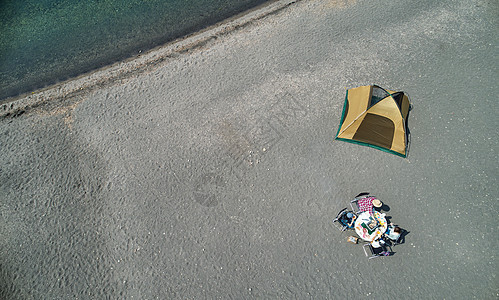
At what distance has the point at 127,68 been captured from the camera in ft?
44.8

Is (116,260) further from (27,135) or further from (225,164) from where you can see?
(27,135)

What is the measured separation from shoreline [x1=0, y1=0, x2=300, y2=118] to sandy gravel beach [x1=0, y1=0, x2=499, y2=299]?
4.4 inches

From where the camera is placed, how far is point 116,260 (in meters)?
9.26

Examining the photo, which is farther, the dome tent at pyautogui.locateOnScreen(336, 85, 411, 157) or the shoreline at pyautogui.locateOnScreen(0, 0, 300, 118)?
the shoreline at pyautogui.locateOnScreen(0, 0, 300, 118)

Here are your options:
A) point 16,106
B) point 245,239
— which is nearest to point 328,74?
point 245,239

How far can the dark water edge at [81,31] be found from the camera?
1452 centimetres

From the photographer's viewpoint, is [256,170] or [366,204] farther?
[256,170]

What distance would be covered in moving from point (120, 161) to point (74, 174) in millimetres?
1624

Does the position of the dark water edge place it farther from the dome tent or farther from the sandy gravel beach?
the dome tent

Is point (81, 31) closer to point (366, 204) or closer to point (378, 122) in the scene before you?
point (378, 122)

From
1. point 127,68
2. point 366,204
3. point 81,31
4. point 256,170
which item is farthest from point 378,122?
point 81,31

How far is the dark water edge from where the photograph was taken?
14516 mm

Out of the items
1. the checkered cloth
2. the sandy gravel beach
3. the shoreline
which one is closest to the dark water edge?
the shoreline

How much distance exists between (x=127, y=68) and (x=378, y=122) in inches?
422
